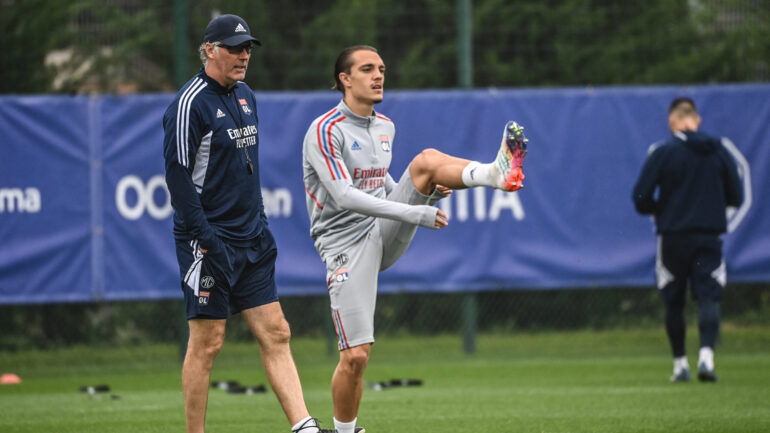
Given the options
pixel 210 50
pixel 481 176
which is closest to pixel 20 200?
pixel 210 50

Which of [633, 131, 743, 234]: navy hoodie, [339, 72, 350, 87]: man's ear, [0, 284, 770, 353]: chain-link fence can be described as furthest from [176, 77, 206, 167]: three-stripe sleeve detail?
[0, 284, 770, 353]: chain-link fence

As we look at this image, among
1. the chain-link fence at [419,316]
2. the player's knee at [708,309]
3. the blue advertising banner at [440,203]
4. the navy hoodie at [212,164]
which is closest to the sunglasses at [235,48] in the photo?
the navy hoodie at [212,164]

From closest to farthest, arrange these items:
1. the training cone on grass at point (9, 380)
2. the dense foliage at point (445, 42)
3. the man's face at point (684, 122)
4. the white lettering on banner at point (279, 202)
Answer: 1. the man's face at point (684, 122)
2. the training cone on grass at point (9, 380)
3. the white lettering on banner at point (279, 202)
4. the dense foliage at point (445, 42)

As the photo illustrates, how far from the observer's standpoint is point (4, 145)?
12.1 metres

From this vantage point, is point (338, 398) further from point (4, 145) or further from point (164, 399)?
point (4, 145)

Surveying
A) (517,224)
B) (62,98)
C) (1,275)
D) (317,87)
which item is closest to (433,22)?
(317,87)

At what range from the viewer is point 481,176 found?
237 inches

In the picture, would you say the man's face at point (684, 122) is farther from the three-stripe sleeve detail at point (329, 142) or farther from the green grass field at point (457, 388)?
the three-stripe sleeve detail at point (329, 142)

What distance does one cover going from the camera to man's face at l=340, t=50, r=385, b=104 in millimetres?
6523

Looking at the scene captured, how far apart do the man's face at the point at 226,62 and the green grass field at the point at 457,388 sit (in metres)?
2.69

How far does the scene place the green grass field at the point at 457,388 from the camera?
26.3ft

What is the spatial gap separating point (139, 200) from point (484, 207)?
371 centimetres

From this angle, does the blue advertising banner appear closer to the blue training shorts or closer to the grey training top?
the grey training top

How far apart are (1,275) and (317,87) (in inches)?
169
